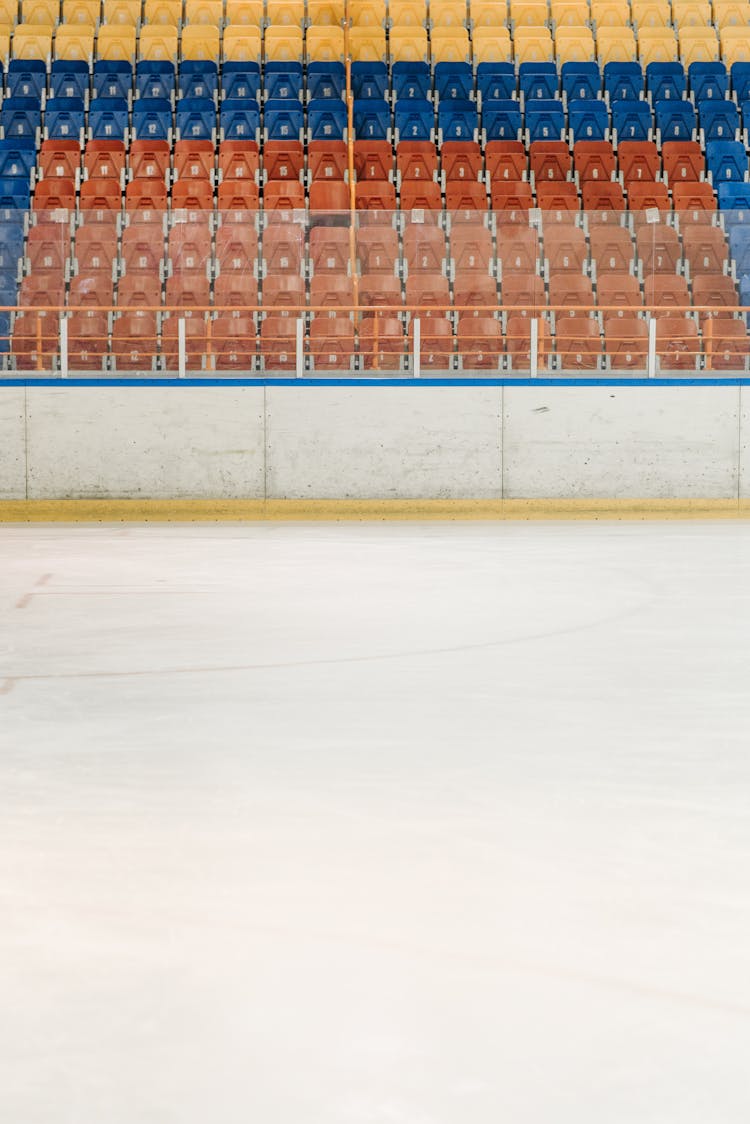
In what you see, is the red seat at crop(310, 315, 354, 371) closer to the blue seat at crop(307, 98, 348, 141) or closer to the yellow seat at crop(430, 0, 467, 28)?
the blue seat at crop(307, 98, 348, 141)

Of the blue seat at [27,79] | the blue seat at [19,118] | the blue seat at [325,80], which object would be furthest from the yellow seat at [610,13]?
the blue seat at [19,118]

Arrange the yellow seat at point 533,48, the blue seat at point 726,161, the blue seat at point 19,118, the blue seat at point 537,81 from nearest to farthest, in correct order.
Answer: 1. the blue seat at point 726,161
2. the blue seat at point 19,118
3. the blue seat at point 537,81
4. the yellow seat at point 533,48

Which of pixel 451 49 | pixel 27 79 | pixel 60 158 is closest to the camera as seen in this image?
pixel 60 158

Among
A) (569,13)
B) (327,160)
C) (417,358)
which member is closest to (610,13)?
(569,13)

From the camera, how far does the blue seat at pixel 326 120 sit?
16.6 metres

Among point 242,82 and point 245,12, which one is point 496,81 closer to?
point 242,82

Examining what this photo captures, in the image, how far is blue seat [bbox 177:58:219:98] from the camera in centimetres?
1728

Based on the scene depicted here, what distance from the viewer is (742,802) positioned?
344 cm

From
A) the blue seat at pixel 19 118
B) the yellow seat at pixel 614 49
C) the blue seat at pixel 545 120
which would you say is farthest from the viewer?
the yellow seat at pixel 614 49

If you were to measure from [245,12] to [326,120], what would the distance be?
2.92 m

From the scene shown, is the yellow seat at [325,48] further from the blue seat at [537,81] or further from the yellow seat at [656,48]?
the yellow seat at [656,48]

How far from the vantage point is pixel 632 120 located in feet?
55.3

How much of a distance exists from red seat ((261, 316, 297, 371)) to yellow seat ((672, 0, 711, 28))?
9.07 m

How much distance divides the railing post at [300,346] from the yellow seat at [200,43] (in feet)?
20.8
